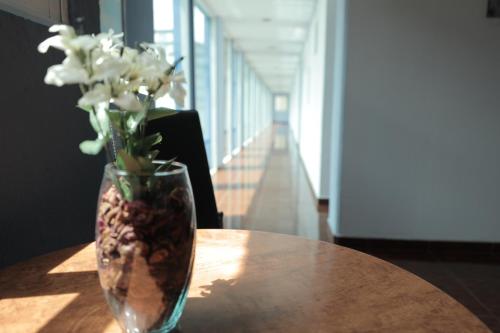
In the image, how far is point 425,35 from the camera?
319 centimetres

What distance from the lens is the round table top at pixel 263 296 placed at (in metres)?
0.76

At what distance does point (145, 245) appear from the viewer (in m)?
0.63

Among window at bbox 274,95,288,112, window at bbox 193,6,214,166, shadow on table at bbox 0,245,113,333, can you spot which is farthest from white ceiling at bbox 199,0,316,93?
window at bbox 274,95,288,112

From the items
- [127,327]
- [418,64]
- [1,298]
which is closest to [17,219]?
[1,298]

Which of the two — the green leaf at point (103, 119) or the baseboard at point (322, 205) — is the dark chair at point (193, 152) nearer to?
the green leaf at point (103, 119)

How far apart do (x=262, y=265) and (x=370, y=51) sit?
268 centimetres

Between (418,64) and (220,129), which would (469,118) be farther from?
(220,129)

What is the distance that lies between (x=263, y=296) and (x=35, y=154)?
Result: 99 centimetres

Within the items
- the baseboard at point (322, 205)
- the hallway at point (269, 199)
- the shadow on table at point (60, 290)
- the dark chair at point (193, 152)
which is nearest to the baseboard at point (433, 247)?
the hallway at point (269, 199)

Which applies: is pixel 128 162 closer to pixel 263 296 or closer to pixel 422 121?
pixel 263 296

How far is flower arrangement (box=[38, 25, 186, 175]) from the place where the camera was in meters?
0.59

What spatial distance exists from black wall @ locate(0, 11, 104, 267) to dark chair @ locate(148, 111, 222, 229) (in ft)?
1.14

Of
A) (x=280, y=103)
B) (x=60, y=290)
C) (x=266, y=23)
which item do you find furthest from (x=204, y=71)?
(x=280, y=103)

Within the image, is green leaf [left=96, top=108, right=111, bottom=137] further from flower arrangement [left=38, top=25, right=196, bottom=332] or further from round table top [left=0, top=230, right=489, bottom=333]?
round table top [left=0, top=230, right=489, bottom=333]
